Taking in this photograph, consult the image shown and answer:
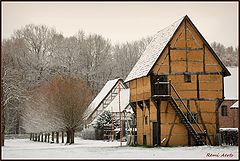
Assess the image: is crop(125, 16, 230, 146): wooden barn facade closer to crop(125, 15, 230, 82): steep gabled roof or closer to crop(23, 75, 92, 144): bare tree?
crop(125, 15, 230, 82): steep gabled roof

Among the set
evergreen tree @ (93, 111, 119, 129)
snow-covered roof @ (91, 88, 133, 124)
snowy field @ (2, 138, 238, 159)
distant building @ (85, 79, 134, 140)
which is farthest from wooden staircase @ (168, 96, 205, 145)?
snow-covered roof @ (91, 88, 133, 124)

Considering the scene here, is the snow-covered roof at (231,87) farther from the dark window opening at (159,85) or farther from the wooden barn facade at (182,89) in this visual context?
the dark window opening at (159,85)

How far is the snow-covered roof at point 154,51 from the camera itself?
125 feet

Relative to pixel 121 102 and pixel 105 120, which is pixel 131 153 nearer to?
pixel 105 120

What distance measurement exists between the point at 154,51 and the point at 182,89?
181 inches

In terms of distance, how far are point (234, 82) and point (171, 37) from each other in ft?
73.7

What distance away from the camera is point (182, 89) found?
38.1 m

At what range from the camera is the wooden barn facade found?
37.1 metres

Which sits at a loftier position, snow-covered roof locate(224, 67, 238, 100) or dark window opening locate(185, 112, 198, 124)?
snow-covered roof locate(224, 67, 238, 100)

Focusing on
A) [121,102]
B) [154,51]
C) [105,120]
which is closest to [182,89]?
[154,51]

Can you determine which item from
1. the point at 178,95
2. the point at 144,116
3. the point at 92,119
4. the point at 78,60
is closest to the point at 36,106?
the point at 92,119

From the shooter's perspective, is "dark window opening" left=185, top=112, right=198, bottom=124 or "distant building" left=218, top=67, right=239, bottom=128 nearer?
"dark window opening" left=185, top=112, right=198, bottom=124

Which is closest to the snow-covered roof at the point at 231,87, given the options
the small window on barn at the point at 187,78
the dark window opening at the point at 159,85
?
the small window on barn at the point at 187,78

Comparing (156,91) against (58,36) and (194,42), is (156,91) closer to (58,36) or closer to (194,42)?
(194,42)
